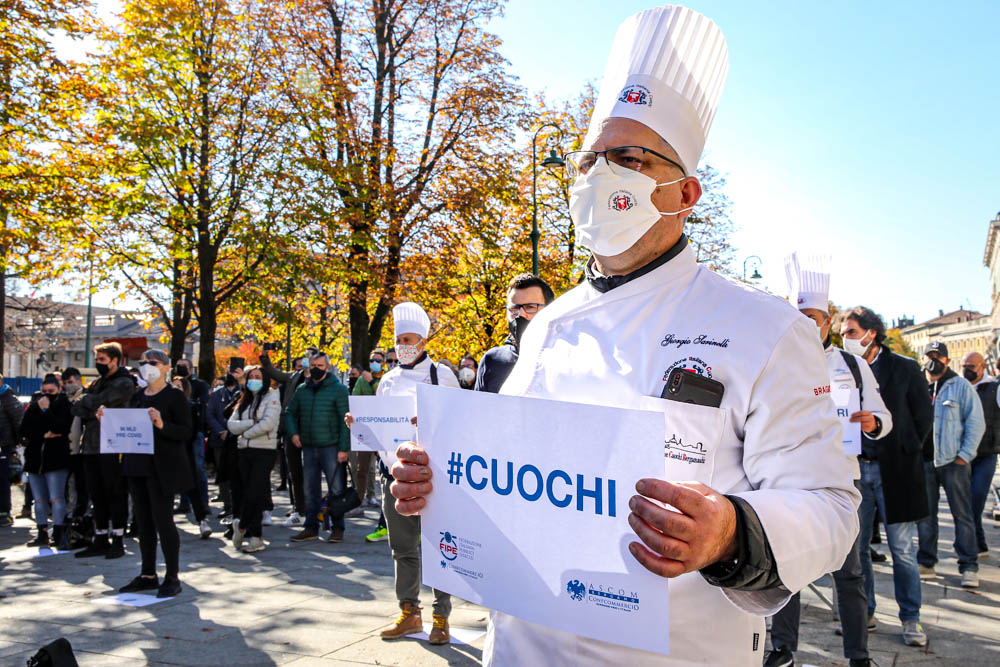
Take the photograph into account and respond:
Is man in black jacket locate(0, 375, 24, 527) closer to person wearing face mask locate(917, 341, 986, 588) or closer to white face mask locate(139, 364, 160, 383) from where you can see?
white face mask locate(139, 364, 160, 383)

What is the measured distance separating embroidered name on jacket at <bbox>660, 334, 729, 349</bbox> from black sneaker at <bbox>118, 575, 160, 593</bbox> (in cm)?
746

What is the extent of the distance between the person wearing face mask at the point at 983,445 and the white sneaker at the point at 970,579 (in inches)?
32.5

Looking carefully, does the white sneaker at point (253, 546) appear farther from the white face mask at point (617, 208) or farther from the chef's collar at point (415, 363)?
the white face mask at point (617, 208)

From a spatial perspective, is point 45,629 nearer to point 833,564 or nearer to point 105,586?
point 105,586

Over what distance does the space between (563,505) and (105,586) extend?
25.9 ft

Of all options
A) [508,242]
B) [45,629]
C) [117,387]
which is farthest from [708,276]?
[508,242]

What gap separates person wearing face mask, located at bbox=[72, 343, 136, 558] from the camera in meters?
9.36

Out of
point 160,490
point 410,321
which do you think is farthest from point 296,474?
point 410,321

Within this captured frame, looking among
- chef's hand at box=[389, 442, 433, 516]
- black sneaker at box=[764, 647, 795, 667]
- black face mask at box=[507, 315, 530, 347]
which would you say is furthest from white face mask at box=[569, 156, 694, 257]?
black sneaker at box=[764, 647, 795, 667]

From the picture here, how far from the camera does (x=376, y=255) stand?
21906 mm

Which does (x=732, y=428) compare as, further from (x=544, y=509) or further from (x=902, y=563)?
(x=902, y=563)

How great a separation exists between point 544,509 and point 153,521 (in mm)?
7076

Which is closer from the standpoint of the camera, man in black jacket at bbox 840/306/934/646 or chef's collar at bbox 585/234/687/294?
chef's collar at bbox 585/234/687/294

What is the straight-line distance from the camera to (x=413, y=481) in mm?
2035
